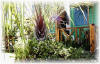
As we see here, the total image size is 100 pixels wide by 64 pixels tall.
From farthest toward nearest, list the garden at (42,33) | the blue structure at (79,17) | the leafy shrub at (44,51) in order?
the blue structure at (79,17), the leafy shrub at (44,51), the garden at (42,33)

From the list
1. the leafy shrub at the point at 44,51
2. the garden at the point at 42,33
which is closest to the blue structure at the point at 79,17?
the garden at the point at 42,33

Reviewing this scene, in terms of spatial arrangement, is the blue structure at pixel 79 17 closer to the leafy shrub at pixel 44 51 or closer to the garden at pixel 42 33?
the garden at pixel 42 33

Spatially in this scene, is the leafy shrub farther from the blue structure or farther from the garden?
the blue structure

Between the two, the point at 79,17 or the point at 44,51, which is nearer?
the point at 44,51

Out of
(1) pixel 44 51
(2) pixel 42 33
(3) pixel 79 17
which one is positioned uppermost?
(3) pixel 79 17

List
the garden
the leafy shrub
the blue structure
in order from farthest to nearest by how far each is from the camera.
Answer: the blue structure → the leafy shrub → the garden

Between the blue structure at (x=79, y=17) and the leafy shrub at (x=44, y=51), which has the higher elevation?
the blue structure at (x=79, y=17)

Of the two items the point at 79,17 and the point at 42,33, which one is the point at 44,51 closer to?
the point at 42,33

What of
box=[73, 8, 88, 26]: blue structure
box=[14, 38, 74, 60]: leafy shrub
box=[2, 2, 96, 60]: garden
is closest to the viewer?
box=[2, 2, 96, 60]: garden

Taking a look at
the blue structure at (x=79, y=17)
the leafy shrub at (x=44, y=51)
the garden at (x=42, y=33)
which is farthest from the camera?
the blue structure at (x=79, y=17)

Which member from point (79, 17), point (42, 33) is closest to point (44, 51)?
point (42, 33)

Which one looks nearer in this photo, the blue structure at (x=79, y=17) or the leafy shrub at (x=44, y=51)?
the leafy shrub at (x=44, y=51)

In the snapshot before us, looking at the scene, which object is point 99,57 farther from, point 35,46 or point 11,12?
point 11,12

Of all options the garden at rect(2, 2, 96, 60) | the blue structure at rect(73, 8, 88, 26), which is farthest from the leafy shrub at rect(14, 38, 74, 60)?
the blue structure at rect(73, 8, 88, 26)
